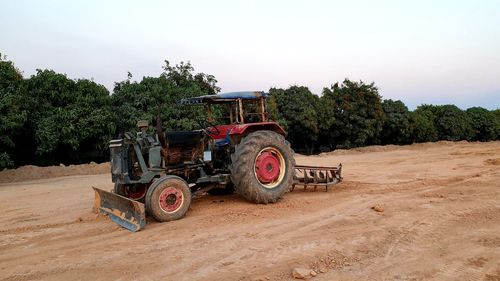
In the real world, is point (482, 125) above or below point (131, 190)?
above

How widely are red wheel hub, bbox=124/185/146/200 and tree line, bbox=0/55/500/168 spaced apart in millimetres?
2069

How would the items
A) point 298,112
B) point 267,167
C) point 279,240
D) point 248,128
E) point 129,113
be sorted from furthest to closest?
point 298,112, point 129,113, point 248,128, point 267,167, point 279,240

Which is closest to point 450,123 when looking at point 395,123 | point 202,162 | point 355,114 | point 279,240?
point 395,123

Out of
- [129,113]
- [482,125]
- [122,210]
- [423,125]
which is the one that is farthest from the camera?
[482,125]

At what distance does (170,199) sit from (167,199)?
6 cm

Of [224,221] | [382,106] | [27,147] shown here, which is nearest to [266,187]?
[224,221]

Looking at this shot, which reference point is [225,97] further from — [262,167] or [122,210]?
[122,210]

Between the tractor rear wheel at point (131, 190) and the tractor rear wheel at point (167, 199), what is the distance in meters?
1.09

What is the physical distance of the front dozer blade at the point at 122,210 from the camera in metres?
5.48

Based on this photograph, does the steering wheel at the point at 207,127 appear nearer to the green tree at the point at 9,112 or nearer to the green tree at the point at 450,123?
the green tree at the point at 9,112

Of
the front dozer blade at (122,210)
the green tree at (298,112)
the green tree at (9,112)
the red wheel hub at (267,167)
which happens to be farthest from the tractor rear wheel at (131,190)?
the green tree at (298,112)

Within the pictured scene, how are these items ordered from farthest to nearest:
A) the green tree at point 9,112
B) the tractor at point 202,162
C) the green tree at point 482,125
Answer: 1. the green tree at point 482,125
2. the green tree at point 9,112
3. the tractor at point 202,162

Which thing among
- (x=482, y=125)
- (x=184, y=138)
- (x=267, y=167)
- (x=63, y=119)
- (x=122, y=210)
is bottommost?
(x=122, y=210)

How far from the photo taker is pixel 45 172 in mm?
14594
